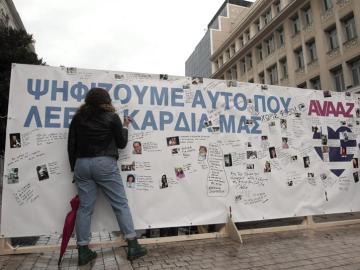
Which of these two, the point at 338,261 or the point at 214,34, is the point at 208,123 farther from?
the point at 214,34

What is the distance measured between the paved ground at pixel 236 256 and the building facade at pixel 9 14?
108ft

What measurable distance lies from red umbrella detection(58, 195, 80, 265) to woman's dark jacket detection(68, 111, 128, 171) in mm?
392

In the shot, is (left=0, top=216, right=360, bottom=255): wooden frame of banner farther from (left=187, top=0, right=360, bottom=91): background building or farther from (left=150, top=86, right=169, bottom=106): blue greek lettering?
(left=187, top=0, right=360, bottom=91): background building

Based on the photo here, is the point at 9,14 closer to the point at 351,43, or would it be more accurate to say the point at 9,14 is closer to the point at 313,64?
the point at 313,64

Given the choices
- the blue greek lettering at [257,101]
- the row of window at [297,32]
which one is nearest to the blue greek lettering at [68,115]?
the blue greek lettering at [257,101]

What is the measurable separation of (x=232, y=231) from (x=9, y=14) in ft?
127

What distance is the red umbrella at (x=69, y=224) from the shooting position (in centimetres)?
357

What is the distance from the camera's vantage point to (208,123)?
482 cm

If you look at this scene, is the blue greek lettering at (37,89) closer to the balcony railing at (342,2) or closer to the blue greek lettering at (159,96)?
the blue greek lettering at (159,96)

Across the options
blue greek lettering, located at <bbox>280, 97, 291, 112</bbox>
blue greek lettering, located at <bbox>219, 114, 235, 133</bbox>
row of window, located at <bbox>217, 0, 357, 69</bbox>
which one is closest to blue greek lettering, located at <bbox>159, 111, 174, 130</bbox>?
blue greek lettering, located at <bbox>219, 114, 235, 133</bbox>

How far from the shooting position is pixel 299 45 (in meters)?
27.7

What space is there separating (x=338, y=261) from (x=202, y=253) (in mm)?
1450

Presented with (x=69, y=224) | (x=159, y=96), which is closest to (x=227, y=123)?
(x=159, y=96)

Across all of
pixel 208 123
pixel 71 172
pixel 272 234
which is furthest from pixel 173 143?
pixel 272 234
